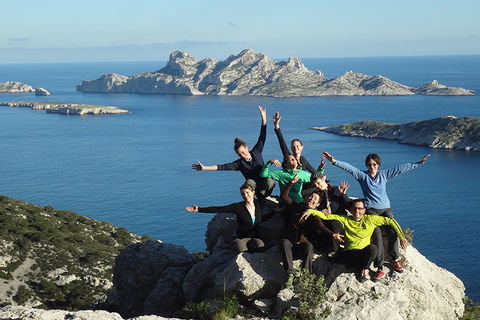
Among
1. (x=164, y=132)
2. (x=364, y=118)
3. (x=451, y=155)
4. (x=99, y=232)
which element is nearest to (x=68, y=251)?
(x=99, y=232)

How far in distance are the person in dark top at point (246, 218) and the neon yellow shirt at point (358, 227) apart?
1.67m

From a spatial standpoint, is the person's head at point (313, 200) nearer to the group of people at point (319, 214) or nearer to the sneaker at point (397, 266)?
the group of people at point (319, 214)

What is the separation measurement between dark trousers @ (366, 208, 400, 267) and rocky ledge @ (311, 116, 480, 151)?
132 m

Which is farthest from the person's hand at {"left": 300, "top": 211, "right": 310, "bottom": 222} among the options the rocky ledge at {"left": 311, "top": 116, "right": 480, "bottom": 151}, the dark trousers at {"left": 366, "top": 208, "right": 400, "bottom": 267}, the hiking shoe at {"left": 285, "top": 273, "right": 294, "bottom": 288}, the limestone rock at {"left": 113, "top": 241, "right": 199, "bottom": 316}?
the rocky ledge at {"left": 311, "top": 116, "right": 480, "bottom": 151}

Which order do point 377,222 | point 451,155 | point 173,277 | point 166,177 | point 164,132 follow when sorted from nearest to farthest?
1. point 377,222
2. point 173,277
3. point 166,177
4. point 451,155
5. point 164,132

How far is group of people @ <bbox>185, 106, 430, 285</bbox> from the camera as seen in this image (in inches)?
474

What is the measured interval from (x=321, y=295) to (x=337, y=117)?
185173 mm

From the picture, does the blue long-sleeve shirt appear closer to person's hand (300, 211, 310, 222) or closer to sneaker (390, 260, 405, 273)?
sneaker (390, 260, 405, 273)

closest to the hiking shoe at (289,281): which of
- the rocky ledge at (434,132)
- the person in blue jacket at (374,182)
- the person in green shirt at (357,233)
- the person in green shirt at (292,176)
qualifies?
the person in green shirt at (357,233)

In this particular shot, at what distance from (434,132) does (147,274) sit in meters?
136

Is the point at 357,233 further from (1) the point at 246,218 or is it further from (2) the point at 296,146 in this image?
(2) the point at 296,146

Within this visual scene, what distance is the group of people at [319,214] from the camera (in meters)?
12.0

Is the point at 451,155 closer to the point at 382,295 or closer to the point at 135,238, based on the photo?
the point at 135,238

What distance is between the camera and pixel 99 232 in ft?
179
